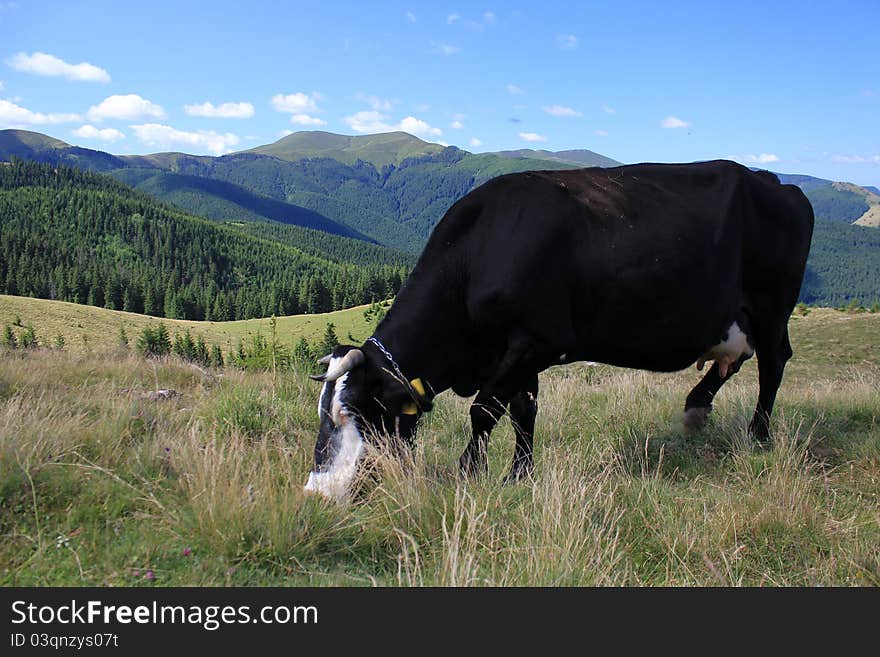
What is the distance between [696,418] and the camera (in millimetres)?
7777

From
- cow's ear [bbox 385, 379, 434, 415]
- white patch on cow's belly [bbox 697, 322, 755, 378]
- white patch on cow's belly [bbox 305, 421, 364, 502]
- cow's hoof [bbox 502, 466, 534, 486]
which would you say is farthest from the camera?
white patch on cow's belly [bbox 697, 322, 755, 378]

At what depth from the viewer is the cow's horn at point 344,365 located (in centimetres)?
527

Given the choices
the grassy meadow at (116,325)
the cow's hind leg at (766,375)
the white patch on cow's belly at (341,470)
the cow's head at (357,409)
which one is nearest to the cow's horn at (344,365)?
the cow's head at (357,409)

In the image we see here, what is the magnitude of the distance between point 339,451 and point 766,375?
207 inches

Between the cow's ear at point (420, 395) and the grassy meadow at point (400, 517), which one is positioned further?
the cow's ear at point (420, 395)

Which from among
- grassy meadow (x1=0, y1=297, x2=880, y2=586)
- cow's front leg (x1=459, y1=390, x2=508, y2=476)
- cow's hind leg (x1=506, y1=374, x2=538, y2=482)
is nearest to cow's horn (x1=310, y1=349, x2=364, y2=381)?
grassy meadow (x1=0, y1=297, x2=880, y2=586)

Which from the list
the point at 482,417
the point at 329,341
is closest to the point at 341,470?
the point at 482,417

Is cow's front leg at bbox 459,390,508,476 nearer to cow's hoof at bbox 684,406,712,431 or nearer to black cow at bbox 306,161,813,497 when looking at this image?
black cow at bbox 306,161,813,497

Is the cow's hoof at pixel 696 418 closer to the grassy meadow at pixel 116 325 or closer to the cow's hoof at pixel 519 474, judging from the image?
the cow's hoof at pixel 519 474

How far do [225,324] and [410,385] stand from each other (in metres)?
141

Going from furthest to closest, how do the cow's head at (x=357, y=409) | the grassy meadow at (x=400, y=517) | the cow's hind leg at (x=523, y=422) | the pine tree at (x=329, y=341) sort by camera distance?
the pine tree at (x=329, y=341) < the cow's hind leg at (x=523, y=422) < the cow's head at (x=357, y=409) < the grassy meadow at (x=400, y=517)

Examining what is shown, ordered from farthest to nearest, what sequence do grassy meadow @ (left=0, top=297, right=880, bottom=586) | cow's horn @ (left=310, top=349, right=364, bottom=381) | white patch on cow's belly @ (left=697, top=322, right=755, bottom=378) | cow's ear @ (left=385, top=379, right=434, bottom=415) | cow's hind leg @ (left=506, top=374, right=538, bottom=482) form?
white patch on cow's belly @ (left=697, top=322, right=755, bottom=378) → cow's hind leg @ (left=506, top=374, right=538, bottom=482) → cow's ear @ (left=385, top=379, right=434, bottom=415) → cow's horn @ (left=310, top=349, right=364, bottom=381) → grassy meadow @ (left=0, top=297, right=880, bottom=586)

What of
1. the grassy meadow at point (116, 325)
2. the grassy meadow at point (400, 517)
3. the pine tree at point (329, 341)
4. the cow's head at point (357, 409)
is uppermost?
the cow's head at point (357, 409)

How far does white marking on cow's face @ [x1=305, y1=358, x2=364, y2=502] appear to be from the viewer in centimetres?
477
